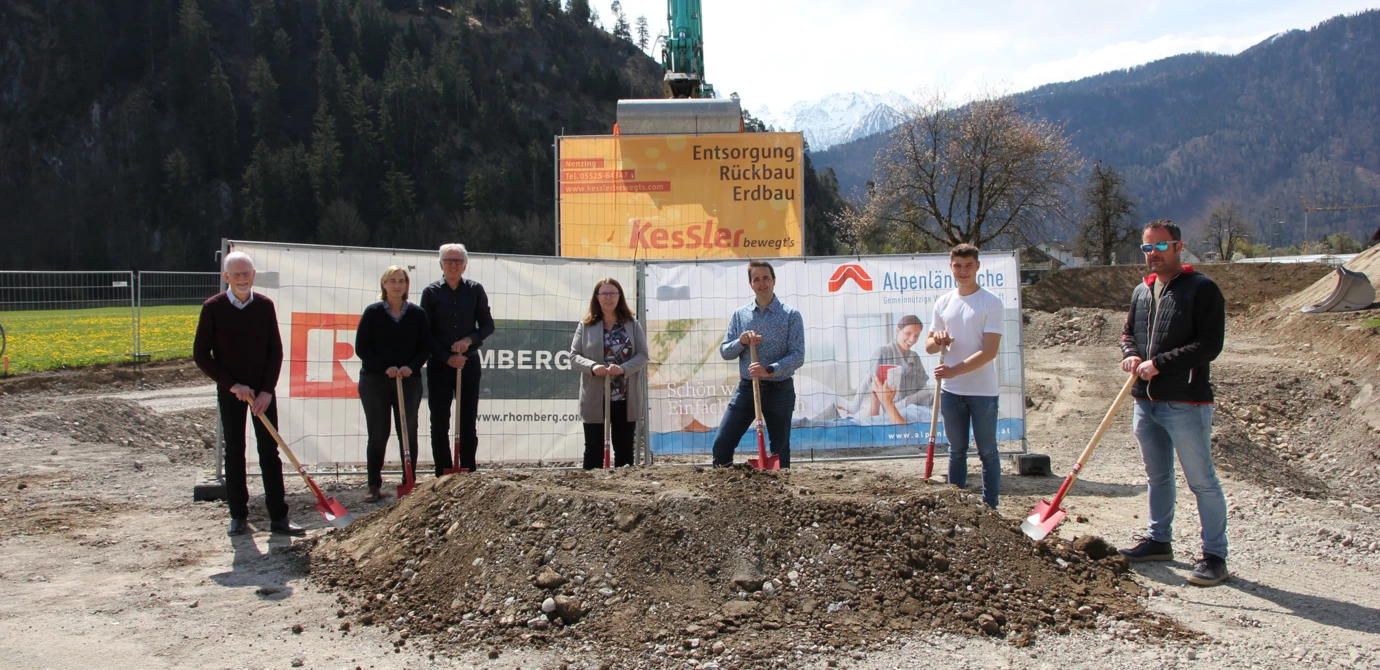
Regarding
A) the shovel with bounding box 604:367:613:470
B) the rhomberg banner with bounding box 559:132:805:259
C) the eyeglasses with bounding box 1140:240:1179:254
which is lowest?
the shovel with bounding box 604:367:613:470

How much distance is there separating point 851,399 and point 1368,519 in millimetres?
3801

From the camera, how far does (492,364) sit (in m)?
7.88

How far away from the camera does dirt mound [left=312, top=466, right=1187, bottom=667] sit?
4070 millimetres

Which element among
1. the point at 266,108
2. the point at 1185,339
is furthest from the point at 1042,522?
the point at 266,108

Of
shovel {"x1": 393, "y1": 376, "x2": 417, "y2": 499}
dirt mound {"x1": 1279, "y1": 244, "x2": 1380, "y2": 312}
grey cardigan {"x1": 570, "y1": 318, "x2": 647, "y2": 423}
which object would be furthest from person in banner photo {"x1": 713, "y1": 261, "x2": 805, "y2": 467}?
dirt mound {"x1": 1279, "y1": 244, "x2": 1380, "y2": 312}

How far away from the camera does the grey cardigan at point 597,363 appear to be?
6.67 m

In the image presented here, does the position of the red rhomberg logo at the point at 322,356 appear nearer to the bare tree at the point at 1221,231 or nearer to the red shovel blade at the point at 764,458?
the red shovel blade at the point at 764,458

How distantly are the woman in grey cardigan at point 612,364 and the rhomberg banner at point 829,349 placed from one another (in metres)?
1.20

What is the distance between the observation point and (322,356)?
297 inches

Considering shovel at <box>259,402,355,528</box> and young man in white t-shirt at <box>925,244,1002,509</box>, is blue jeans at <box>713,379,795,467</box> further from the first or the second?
shovel at <box>259,402,355,528</box>

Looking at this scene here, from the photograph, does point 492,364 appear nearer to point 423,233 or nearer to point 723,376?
point 723,376

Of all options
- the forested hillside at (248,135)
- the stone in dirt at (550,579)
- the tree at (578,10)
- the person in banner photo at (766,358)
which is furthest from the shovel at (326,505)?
the tree at (578,10)

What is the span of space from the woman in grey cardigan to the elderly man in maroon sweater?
206 centimetres

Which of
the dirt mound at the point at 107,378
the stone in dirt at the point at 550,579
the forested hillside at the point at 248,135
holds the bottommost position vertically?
the stone in dirt at the point at 550,579
